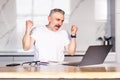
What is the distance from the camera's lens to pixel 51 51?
2.40 metres

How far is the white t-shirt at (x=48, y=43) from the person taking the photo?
2379 mm

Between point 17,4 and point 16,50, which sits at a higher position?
point 17,4

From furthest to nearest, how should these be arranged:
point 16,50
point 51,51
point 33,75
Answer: point 16,50, point 51,51, point 33,75

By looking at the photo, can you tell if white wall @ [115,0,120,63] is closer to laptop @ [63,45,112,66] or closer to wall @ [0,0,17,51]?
wall @ [0,0,17,51]

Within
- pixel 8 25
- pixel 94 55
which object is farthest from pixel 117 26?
pixel 94 55

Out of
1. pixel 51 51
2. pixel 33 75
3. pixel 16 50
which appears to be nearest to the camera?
pixel 33 75

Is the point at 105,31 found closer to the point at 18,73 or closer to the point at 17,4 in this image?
the point at 17,4

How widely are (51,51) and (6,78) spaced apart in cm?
110

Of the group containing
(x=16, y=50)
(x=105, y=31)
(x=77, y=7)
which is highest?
(x=77, y=7)

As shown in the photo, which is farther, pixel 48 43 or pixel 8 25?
pixel 8 25

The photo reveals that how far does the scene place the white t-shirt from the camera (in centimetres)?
238

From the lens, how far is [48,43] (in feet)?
7.95

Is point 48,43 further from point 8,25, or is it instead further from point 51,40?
point 8,25

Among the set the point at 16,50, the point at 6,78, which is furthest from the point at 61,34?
the point at 16,50
